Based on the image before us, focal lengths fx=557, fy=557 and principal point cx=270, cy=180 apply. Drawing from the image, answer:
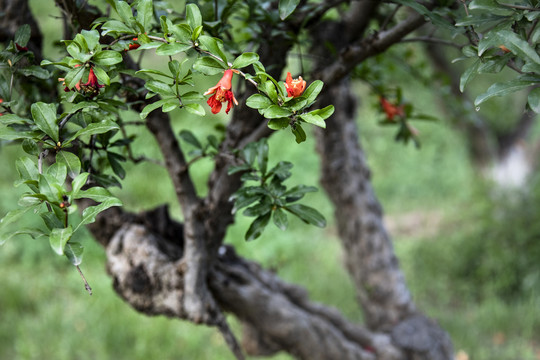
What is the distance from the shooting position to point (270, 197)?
3.32 feet

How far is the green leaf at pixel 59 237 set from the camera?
681mm

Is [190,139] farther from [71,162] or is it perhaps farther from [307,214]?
[71,162]

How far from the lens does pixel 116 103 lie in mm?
880

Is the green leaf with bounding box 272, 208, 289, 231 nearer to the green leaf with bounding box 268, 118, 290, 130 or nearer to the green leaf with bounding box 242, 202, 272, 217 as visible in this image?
the green leaf with bounding box 242, 202, 272, 217

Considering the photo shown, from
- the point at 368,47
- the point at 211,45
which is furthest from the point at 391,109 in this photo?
the point at 211,45

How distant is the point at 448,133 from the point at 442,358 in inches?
163

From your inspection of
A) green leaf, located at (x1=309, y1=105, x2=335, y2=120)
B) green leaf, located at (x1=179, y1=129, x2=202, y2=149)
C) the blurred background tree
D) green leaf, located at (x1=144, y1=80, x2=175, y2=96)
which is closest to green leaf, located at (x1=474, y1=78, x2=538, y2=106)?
the blurred background tree

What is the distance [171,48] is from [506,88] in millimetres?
470

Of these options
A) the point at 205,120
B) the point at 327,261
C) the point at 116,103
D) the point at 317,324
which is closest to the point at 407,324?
the point at 317,324

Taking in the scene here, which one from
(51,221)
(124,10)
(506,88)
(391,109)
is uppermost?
(391,109)

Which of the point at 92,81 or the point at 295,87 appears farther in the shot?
the point at 92,81

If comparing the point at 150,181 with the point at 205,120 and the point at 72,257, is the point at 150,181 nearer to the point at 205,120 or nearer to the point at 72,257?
the point at 205,120

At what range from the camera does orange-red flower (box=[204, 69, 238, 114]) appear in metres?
0.77

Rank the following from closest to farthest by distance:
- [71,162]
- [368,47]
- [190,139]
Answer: [71,162]
[368,47]
[190,139]
